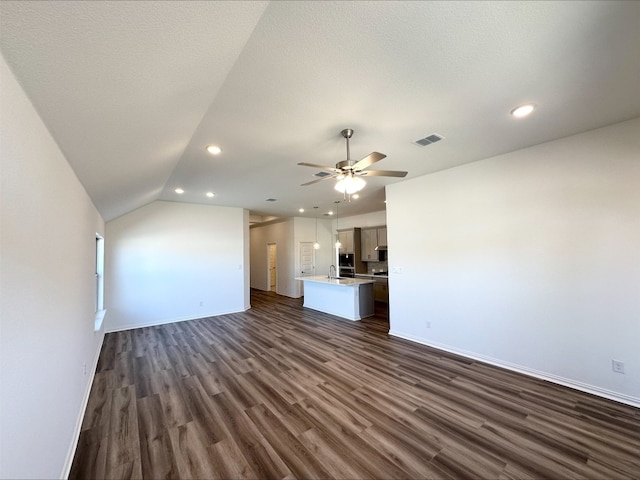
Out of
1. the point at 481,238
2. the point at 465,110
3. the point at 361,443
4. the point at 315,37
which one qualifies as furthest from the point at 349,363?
the point at 315,37

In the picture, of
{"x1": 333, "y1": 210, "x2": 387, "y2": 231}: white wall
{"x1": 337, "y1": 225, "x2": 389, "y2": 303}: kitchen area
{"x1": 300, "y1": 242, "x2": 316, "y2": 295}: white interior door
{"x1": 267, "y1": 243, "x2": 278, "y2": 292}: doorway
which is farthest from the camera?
{"x1": 267, "y1": 243, "x2": 278, "y2": 292}: doorway

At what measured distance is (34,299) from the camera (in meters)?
1.37

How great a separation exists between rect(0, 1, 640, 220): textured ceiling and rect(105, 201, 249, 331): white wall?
3.03m

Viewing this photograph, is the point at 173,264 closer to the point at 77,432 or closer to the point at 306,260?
the point at 77,432

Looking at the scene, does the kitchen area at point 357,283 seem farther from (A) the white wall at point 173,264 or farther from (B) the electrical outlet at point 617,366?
(B) the electrical outlet at point 617,366

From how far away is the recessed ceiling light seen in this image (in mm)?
2324

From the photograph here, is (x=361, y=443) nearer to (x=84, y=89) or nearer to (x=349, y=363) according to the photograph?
(x=349, y=363)

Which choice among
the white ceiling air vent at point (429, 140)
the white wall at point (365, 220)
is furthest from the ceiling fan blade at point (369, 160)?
the white wall at point (365, 220)

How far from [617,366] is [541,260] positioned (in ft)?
4.09

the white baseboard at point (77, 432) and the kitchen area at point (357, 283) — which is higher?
the kitchen area at point (357, 283)

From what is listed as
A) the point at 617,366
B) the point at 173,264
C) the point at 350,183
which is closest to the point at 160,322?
the point at 173,264

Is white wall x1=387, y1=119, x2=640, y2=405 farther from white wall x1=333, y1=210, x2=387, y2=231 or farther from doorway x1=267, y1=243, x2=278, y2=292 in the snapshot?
doorway x1=267, y1=243, x2=278, y2=292

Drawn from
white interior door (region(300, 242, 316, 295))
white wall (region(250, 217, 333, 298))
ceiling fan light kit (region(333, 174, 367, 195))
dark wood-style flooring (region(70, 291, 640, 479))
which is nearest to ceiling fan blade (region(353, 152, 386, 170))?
ceiling fan light kit (region(333, 174, 367, 195))

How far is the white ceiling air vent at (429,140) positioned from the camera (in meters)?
2.89
